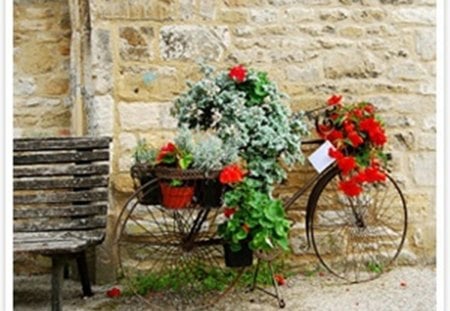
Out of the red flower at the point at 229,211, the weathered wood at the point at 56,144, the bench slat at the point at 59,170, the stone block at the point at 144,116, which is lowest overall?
the red flower at the point at 229,211

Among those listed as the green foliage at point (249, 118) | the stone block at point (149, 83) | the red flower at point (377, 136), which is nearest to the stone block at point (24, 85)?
the stone block at point (149, 83)

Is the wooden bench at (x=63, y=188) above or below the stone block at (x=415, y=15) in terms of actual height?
below

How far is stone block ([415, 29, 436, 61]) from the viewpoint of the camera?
4.25 m

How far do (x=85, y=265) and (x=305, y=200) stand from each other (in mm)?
1299

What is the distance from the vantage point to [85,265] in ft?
12.4

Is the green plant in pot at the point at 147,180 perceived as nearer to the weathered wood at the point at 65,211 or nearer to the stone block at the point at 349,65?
the weathered wood at the point at 65,211

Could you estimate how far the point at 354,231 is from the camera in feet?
13.8

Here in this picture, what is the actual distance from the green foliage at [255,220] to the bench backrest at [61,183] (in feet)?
2.29

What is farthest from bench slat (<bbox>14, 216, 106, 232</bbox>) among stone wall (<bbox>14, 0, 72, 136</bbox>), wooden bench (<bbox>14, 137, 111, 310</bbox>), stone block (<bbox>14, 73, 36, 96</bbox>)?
stone block (<bbox>14, 73, 36, 96</bbox>)

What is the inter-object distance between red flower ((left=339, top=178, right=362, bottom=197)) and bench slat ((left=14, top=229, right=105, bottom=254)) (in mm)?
1277

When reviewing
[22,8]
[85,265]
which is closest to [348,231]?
[85,265]

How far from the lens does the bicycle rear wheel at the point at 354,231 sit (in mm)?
4184

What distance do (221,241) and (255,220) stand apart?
0.33 m

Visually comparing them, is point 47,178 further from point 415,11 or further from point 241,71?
point 415,11
